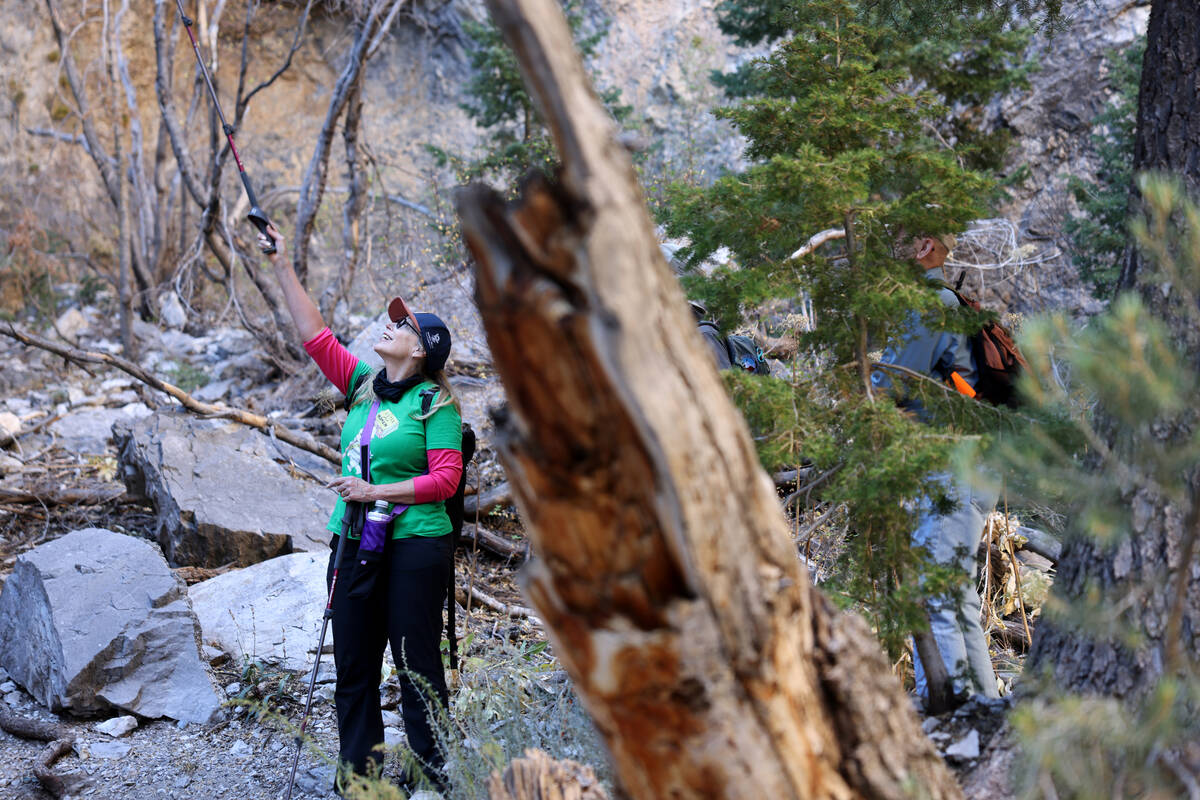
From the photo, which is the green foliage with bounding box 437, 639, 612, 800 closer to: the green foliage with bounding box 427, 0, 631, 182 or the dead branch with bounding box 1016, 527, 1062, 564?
the dead branch with bounding box 1016, 527, 1062, 564

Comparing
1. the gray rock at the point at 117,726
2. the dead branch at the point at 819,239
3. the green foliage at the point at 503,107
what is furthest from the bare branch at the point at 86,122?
the dead branch at the point at 819,239

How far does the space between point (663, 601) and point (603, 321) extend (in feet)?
1.70

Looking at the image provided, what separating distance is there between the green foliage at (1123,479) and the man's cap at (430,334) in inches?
91.2

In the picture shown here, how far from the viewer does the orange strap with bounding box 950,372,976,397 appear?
332 centimetres

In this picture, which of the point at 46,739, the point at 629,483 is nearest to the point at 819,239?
the point at 629,483

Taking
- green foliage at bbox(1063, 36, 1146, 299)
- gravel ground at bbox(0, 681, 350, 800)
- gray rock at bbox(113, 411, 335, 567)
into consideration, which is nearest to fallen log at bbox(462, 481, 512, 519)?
gray rock at bbox(113, 411, 335, 567)

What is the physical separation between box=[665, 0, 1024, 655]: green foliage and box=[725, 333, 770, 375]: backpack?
0.65 metres

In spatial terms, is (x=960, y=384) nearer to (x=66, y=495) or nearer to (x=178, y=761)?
(x=178, y=761)

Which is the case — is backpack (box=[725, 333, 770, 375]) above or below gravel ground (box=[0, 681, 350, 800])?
above

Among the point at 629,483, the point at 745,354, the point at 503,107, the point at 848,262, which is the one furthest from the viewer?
the point at 503,107

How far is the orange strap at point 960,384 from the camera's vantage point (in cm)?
332

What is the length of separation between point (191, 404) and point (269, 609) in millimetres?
2507

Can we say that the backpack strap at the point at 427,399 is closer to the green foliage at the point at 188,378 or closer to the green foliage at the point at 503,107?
the green foliage at the point at 503,107

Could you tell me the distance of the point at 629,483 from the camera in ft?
5.27
